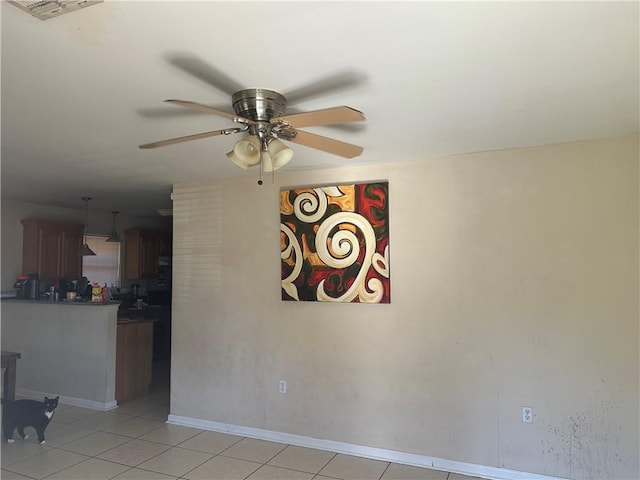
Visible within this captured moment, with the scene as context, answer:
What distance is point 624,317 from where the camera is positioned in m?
2.76

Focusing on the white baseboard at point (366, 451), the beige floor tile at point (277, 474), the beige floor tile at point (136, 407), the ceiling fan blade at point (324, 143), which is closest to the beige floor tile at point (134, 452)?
the white baseboard at point (366, 451)

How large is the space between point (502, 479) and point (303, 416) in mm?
1580

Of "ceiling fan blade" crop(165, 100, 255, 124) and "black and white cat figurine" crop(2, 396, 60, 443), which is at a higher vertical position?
"ceiling fan blade" crop(165, 100, 255, 124)

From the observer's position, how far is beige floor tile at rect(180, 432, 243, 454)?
3.52m

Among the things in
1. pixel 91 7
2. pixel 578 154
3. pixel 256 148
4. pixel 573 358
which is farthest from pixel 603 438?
pixel 91 7

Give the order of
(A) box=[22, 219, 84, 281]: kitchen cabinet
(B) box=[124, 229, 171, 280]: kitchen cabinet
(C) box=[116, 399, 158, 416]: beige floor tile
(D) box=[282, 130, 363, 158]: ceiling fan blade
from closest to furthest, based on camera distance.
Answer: (D) box=[282, 130, 363, 158]: ceiling fan blade
(C) box=[116, 399, 158, 416]: beige floor tile
(A) box=[22, 219, 84, 281]: kitchen cabinet
(B) box=[124, 229, 171, 280]: kitchen cabinet

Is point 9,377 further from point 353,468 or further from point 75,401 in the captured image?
point 353,468

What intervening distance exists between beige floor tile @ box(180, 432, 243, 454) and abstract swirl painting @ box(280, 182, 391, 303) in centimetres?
134

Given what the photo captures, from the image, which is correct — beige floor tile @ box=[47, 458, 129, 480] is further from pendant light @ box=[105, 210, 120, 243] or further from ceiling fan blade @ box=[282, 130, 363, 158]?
pendant light @ box=[105, 210, 120, 243]

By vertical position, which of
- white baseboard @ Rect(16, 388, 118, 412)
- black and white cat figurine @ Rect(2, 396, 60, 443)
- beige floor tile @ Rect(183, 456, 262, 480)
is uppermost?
black and white cat figurine @ Rect(2, 396, 60, 443)

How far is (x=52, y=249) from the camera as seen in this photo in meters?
5.69

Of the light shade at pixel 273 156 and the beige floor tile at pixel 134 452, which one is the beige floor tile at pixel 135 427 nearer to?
the beige floor tile at pixel 134 452

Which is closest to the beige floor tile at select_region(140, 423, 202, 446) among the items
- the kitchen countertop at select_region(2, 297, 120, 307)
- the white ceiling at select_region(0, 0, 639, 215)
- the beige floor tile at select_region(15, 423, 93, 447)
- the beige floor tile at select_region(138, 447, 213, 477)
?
the beige floor tile at select_region(138, 447, 213, 477)

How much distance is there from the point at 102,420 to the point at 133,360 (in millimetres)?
791
